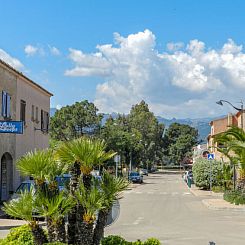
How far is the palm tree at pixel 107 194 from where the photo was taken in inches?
336

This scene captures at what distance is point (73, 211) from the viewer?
870 centimetres

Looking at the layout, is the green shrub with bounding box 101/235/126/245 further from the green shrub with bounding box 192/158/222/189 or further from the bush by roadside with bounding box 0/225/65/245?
the green shrub with bounding box 192/158/222/189

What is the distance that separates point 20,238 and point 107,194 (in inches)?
68.7

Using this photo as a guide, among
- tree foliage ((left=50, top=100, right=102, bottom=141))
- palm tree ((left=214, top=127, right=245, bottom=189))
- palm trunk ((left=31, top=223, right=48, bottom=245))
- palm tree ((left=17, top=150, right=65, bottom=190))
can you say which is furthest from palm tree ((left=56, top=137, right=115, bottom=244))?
tree foliage ((left=50, top=100, right=102, bottom=141))

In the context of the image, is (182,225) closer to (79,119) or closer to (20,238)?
(20,238)

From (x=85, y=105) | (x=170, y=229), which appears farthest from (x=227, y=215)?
(x=85, y=105)

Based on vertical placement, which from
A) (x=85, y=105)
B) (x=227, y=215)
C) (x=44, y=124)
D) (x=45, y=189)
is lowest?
(x=227, y=215)

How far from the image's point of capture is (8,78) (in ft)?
86.6

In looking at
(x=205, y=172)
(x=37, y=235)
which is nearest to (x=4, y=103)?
(x=37, y=235)

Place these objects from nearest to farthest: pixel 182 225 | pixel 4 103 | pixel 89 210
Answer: pixel 89 210, pixel 182 225, pixel 4 103

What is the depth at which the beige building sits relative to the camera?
2564 centimetres

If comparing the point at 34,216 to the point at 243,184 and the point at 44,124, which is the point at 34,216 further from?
the point at 44,124

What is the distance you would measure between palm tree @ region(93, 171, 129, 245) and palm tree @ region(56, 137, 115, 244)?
0.28m

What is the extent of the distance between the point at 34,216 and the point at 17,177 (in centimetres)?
2045
